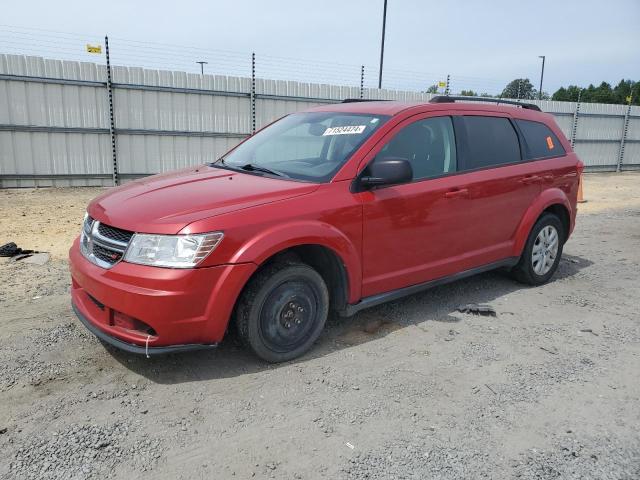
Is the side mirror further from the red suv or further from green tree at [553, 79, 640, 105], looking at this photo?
green tree at [553, 79, 640, 105]

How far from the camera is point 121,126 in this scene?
11367 mm

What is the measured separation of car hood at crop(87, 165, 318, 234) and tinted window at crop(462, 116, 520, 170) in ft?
5.83

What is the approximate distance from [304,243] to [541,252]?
3.09 meters

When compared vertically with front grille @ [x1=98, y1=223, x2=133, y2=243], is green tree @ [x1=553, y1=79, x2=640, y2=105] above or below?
above

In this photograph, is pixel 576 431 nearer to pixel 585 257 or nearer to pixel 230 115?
pixel 585 257

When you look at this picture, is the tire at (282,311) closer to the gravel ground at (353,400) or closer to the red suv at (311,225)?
the red suv at (311,225)

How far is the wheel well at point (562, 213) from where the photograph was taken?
5.46 metres

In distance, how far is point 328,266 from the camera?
379 cm

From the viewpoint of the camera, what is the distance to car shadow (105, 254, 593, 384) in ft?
11.4

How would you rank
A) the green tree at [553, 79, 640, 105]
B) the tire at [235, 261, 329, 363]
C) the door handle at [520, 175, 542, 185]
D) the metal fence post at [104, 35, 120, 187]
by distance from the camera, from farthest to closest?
the green tree at [553, 79, 640, 105] < the metal fence post at [104, 35, 120, 187] < the door handle at [520, 175, 542, 185] < the tire at [235, 261, 329, 363]

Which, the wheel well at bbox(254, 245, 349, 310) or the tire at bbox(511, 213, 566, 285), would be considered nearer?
the wheel well at bbox(254, 245, 349, 310)

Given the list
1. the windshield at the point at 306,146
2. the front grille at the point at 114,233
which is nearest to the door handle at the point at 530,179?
the windshield at the point at 306,146

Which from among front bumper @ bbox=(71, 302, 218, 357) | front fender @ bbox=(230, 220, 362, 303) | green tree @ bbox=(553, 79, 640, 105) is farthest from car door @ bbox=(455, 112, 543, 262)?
green tree @ bbox=(553, 79, 640, 105)

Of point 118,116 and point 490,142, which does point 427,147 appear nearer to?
point 490,142
